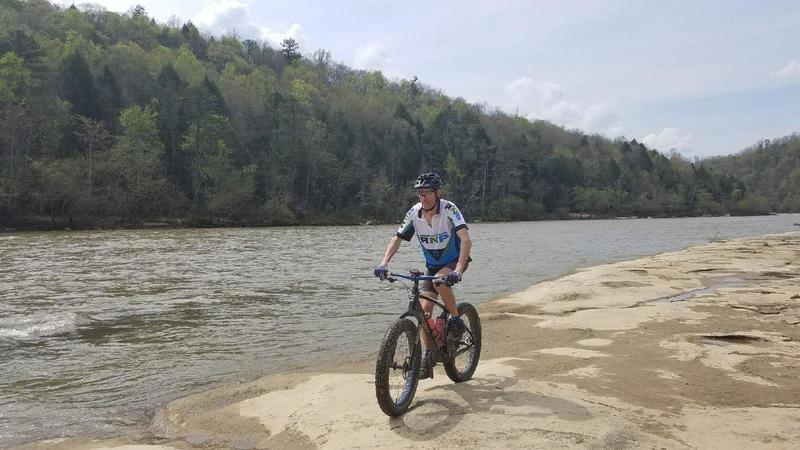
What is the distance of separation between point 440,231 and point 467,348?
157cm

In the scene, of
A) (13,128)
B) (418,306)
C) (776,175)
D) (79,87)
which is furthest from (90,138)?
(776,175)

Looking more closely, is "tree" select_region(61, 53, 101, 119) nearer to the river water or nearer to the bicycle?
the river water

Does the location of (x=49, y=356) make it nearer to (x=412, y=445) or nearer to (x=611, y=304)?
(x=412, y=445)

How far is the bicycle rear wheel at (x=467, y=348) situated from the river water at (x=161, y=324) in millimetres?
3579

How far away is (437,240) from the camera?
6074 mm

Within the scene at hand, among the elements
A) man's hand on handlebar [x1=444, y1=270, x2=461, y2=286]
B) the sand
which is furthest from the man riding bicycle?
the sand

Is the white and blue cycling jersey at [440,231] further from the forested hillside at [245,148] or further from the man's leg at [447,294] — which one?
the forested hillside at [245,148]

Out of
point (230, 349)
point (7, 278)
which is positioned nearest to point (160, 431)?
point (230, 349)

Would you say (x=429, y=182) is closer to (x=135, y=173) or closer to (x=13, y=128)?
(x=135, y=173)

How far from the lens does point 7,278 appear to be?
19.2m

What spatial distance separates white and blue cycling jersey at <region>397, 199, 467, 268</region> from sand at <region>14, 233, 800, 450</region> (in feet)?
4.98

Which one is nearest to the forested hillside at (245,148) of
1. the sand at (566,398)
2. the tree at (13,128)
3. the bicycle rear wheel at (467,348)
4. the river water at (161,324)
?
the tree at (13,128)

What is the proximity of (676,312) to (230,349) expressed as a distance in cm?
906

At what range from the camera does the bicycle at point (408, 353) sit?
513 centimetres
